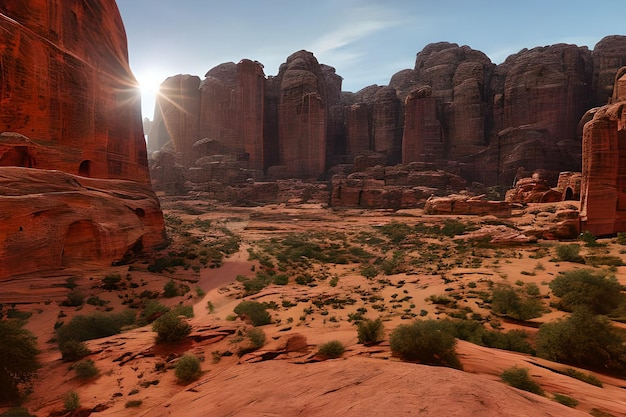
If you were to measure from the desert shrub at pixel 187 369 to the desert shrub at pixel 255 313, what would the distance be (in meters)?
2.85

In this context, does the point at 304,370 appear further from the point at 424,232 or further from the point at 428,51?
the point at 428,51

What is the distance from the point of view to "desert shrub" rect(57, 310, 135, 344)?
9367 mm

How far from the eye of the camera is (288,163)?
6084 cm

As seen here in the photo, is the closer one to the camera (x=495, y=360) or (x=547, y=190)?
Result: (x=495, y=360)

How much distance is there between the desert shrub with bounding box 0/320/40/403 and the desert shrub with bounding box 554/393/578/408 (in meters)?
11.1

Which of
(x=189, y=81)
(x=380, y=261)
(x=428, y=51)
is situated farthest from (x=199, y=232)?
(x=428, y=51)

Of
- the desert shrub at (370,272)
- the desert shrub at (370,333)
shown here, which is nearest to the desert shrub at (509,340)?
the desert shrub at (370,333)

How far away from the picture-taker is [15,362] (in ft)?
23.7

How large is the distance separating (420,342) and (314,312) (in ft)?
17.0

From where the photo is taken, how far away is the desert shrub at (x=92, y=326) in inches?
369

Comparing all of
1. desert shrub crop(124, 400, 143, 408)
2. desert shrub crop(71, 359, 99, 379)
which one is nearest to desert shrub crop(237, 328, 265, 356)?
desert shrub crop(124, 400, 143, 408)

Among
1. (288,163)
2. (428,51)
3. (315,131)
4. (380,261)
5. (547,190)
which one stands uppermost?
(428,51)

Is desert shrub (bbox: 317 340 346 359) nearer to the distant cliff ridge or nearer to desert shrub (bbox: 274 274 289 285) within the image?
desert shrub (bbox: 274 274 289 285)

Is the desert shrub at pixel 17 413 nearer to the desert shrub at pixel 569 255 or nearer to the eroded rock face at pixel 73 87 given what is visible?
A: the eroded rock face at pixel 73 87
